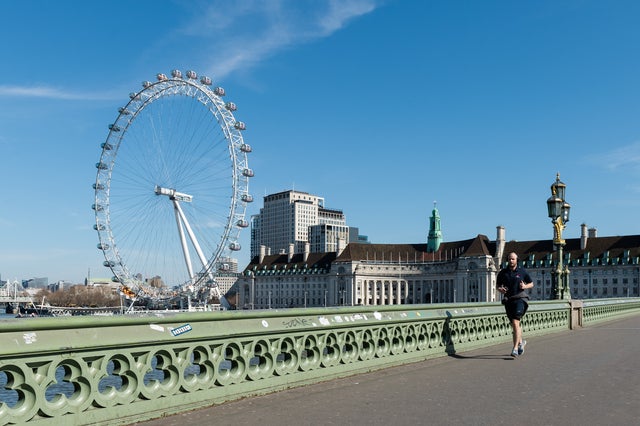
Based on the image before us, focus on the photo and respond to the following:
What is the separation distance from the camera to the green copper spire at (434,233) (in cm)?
19188

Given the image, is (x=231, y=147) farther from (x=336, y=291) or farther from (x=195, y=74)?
(x=336, y=291)

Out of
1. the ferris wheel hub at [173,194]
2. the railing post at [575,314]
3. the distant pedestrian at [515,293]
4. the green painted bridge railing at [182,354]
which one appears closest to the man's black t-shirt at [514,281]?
the distant pedestrian at [515,293]

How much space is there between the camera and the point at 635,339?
790 inches

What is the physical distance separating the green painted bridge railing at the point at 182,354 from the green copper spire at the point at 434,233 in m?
181

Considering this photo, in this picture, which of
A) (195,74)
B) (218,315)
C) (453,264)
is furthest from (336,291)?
(218,315)

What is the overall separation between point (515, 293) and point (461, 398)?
5641 mm

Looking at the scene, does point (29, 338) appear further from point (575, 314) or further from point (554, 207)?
point (554, 207)

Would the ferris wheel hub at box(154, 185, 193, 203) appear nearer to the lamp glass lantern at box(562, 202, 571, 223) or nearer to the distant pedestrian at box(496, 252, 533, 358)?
the lamp glass lantern at box(562, 202, 571, 223)

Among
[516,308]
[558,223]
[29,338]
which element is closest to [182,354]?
[29,338]

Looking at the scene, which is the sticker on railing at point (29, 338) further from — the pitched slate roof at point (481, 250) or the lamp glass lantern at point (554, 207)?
the pitched slate roof at point (481, 250)

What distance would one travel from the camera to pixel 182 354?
798 cm

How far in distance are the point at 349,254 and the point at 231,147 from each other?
121947 millimetres

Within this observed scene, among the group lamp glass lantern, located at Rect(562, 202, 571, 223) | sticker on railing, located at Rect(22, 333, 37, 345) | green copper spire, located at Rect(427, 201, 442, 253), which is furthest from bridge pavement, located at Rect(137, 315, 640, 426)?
green copper spire, located at Rect(427, 201, 442, 253)

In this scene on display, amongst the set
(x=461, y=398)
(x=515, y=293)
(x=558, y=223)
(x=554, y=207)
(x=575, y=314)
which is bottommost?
(x=575, y=314)
